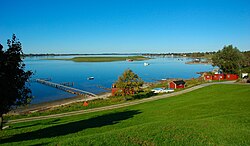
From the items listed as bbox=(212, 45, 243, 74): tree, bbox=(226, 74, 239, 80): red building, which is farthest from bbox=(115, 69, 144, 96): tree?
bbox=(212, 45, 243, 74): tree

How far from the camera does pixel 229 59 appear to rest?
251 ft

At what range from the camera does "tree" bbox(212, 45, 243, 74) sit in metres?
74.1

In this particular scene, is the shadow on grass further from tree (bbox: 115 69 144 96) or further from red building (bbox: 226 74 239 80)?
red building (bbox: 226 74 239 80)

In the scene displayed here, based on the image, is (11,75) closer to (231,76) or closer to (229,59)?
(231,76)

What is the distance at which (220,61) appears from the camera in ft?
255

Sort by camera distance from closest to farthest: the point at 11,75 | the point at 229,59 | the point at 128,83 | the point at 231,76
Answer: the point at 11,75 → the point at 128,83 → the point at 231,76 → the point at 229,59

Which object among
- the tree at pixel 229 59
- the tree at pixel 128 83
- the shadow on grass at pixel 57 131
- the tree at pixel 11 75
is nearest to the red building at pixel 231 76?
the tree at pixel 229 59

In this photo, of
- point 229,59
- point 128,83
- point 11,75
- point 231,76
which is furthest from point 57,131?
point 229,59

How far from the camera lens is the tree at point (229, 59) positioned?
2916 inches

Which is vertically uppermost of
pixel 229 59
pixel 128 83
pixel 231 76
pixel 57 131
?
pixel 229 59

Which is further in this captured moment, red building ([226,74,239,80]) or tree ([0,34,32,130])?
red building ([226,74,239,80])

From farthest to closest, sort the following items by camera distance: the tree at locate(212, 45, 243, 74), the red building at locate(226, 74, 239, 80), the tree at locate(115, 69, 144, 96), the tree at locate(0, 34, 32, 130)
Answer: the tree at locate(212, 45, 243, 74), the red building at locate(226, 74, 239, 80), the tree at locate(115, 69, 144, 96), the tree at locate(0, 34, 32, 130)

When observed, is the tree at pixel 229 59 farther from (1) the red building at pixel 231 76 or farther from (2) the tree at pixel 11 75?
(2) the tree at pixel 11 75

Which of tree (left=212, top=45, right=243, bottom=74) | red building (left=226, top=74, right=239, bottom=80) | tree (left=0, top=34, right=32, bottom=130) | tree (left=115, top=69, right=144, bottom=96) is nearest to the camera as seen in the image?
tree (left=0, top=34, right=32, bottom=130)
